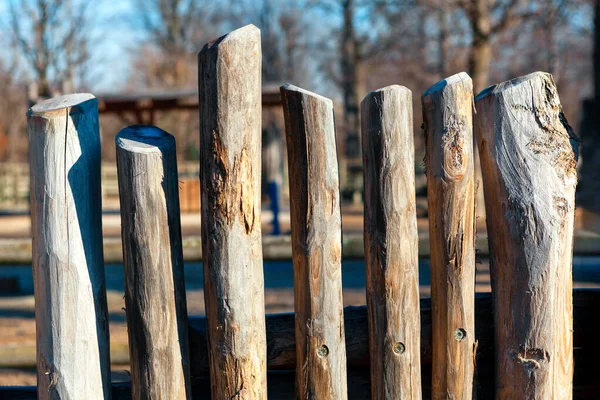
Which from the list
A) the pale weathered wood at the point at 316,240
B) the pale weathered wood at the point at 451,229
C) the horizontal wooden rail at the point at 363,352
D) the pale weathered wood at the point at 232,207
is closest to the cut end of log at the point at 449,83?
the pale weathered wood at the point at 451,229

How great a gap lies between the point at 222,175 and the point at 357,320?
0.70 m

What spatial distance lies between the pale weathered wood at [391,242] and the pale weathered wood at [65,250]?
89 cm

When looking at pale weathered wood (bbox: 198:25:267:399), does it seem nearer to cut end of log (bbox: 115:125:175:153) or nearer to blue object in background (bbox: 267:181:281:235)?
cut end of log (bbox: 115:125:175:153)

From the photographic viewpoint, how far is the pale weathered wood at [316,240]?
210 centimetres

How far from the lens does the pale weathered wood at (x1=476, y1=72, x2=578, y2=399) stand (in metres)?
2.12

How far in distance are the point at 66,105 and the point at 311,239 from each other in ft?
2.86

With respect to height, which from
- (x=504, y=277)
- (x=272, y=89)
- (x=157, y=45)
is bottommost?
(x=504, y=277)

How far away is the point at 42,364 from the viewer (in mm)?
2143

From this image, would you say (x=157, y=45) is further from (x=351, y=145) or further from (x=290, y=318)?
(x=290, y=318)

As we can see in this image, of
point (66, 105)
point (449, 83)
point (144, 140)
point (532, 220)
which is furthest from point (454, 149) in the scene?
point (66, 105)

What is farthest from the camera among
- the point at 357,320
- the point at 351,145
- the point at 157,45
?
the point at 157,45

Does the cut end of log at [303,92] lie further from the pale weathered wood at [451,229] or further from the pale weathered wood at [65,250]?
the pale weathered wood at [65,250]

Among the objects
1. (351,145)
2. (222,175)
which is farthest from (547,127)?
(351,145)

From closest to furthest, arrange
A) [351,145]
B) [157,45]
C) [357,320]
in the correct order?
[357,320]
[351,145]
[157,45]
